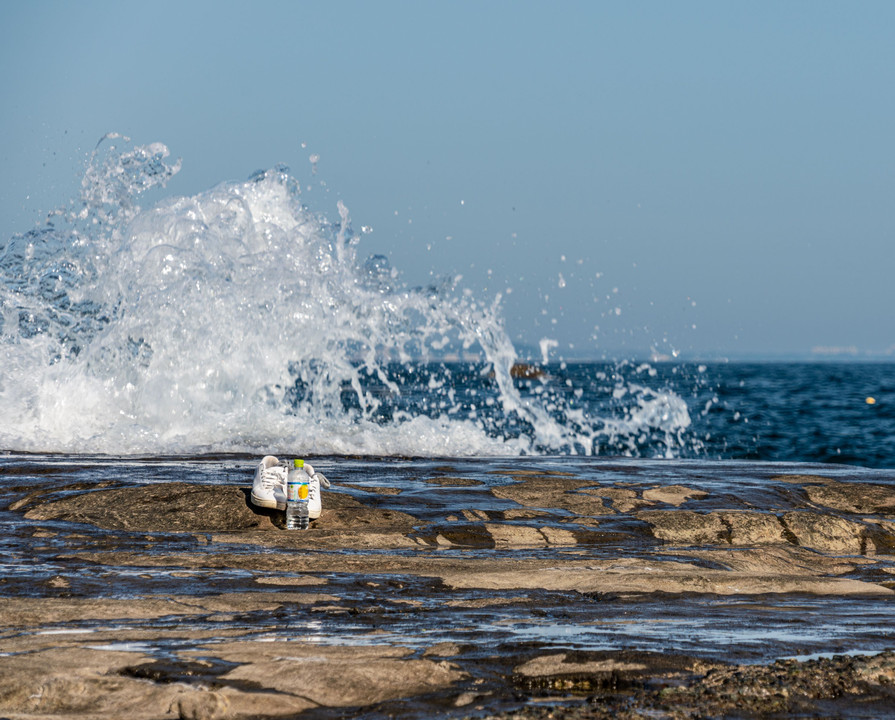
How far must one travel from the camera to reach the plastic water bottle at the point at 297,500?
5.96 meters

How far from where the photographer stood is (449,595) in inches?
175

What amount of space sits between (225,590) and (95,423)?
806 centimetres

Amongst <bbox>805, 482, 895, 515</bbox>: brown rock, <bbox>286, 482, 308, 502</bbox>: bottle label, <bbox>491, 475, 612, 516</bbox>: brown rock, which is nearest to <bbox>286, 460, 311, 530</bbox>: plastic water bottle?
<bbox>286, 482, 308, 502</bbox>: bottle label

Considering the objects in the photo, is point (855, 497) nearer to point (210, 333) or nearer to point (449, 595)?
point (449, 595)

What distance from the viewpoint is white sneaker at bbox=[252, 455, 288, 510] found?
6152 mm

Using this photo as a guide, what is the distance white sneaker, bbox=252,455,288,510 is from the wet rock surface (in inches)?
5.7

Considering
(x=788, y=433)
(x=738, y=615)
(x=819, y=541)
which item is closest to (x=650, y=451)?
(x=788, y=433)

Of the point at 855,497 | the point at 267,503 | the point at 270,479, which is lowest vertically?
the point at 855,497

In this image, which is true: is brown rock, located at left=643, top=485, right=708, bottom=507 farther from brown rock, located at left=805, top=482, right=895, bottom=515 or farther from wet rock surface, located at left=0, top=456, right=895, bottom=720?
brown rock, located at left=805, top=482, right=895, bottom=515

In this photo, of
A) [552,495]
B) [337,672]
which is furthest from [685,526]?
[337,672]

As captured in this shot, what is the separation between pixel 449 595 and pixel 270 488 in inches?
82.1

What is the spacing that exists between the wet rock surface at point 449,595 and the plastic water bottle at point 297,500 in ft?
0.42

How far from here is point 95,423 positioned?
38.5 ft

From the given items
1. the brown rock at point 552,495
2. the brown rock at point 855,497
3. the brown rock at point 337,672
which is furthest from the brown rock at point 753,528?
the brown rock at point 337,672
